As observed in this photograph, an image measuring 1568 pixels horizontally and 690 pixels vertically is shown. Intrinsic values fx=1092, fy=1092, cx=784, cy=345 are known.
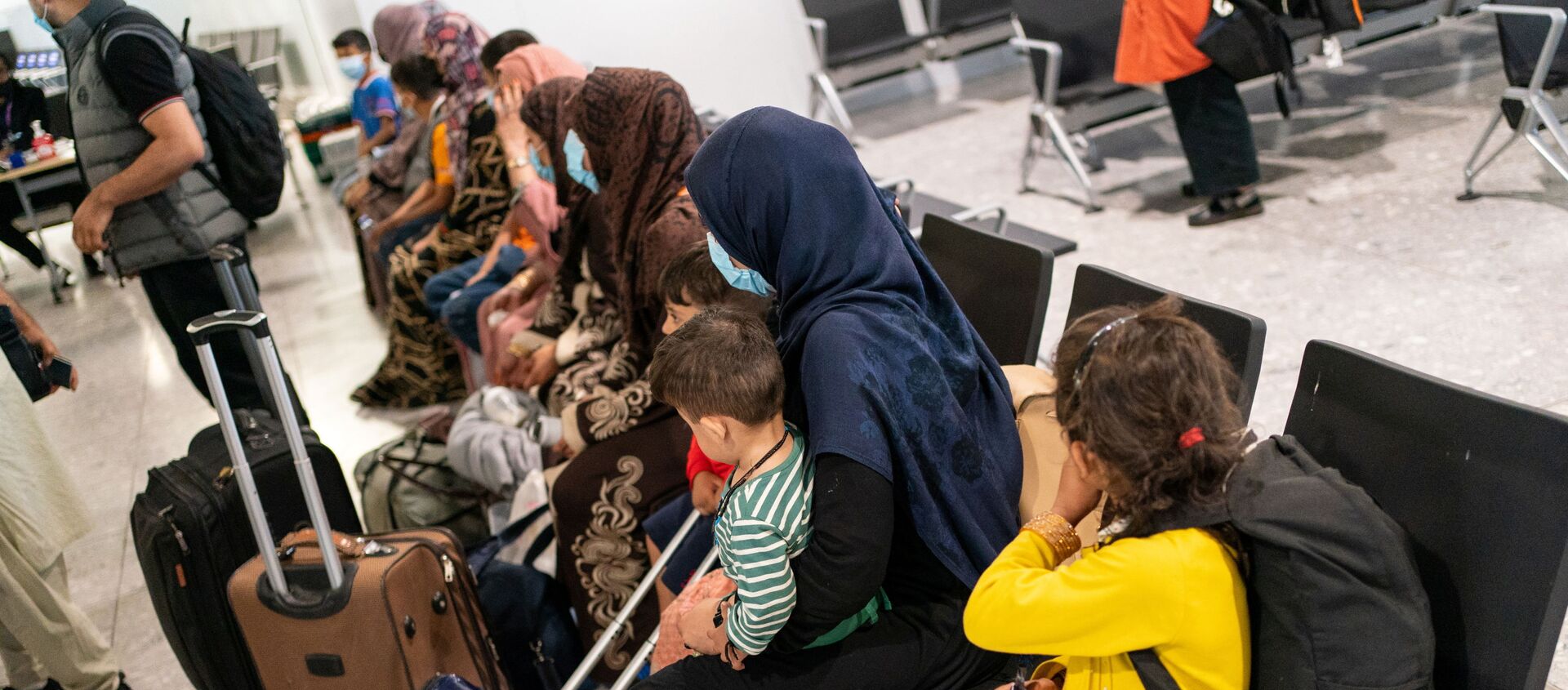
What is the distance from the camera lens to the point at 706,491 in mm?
1979

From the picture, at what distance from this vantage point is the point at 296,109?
7996mm

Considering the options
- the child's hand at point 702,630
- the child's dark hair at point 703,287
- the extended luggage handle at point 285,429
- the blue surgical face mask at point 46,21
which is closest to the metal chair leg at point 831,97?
the blue surgical face mask at point 46,21

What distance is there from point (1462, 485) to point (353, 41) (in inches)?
224

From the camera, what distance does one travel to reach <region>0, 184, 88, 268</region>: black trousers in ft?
15.0

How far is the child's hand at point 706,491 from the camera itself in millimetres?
1971

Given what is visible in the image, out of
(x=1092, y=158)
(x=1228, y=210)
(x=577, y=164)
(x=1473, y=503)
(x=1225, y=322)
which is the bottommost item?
(x=1228, y=210)

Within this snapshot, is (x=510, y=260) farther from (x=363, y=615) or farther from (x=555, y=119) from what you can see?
(x=363, y=615)

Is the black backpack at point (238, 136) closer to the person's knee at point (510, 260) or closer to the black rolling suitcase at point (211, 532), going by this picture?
the black rolling suitcase at point (211, 532)

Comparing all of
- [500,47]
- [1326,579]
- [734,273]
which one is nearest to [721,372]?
[734,273]

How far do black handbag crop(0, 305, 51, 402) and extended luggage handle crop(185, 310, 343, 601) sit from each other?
892 millimetres

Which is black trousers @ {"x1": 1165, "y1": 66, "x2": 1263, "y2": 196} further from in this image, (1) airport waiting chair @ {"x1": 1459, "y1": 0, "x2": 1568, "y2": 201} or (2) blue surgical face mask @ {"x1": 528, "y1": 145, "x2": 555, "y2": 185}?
(2) blue surgical face mask @ {"x1": 528, "y1": 145, "x2": 555, "y2": 185}

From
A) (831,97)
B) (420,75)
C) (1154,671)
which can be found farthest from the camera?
(831,97)

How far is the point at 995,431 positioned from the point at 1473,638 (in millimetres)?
618

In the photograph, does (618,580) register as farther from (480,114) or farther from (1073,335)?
(480,114)
